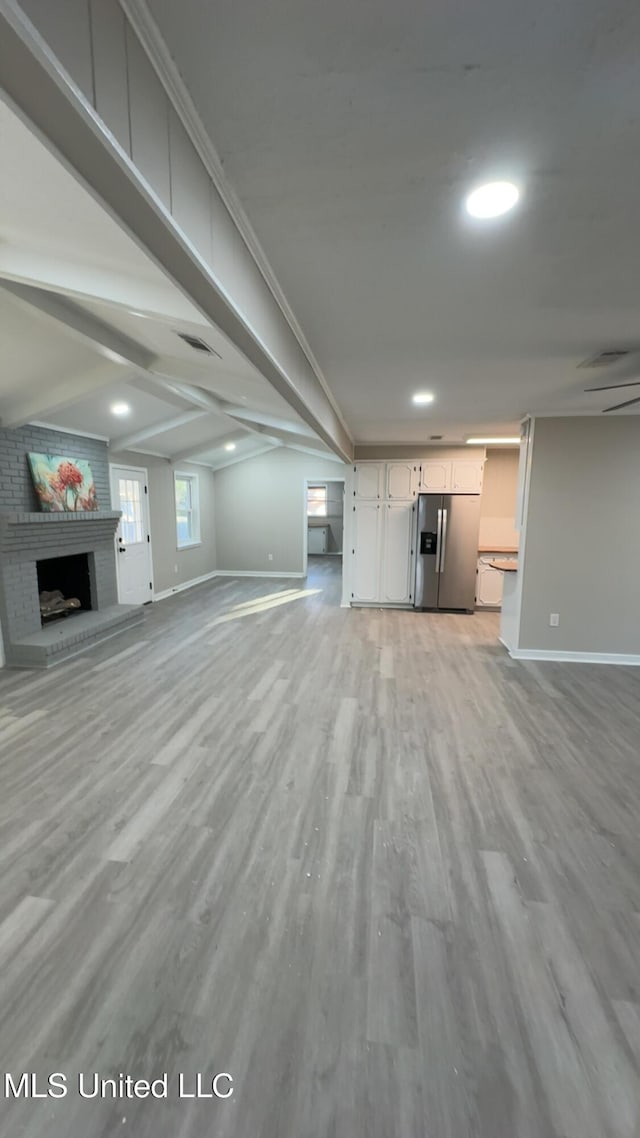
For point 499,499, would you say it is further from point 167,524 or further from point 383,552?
point 167,524

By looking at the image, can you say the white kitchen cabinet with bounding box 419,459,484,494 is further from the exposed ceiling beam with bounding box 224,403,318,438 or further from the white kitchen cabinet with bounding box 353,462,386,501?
the exposed ceiling beam with bounding box 224,403,318,438

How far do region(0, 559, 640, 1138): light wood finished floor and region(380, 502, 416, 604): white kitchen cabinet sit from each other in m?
3.19

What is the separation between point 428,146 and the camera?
110 centimetres

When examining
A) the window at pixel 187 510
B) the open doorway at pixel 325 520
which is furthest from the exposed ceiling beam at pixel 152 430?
the open doorway at pixel 325 520

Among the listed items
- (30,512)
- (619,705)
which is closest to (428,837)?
(619,705)

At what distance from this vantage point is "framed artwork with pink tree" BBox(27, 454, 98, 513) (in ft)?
14.8

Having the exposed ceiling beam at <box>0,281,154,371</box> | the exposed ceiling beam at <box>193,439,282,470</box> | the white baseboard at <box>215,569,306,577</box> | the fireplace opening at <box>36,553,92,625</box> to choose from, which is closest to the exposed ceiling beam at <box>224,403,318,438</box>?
the exposed ceiling beam at <box>0,281,154,371</box>

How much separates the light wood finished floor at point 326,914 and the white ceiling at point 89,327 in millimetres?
2217

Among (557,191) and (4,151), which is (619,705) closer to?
A: (557,191)

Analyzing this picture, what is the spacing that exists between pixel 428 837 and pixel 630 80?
255 centimetres

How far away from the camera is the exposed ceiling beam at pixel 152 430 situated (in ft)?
17.8

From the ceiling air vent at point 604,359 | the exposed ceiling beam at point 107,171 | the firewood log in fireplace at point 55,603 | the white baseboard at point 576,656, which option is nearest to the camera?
the exposed ceiling beam at point 107,171

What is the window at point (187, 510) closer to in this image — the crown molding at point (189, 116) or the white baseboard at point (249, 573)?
the white baseboard at point (249, 573)

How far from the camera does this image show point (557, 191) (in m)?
1.26
